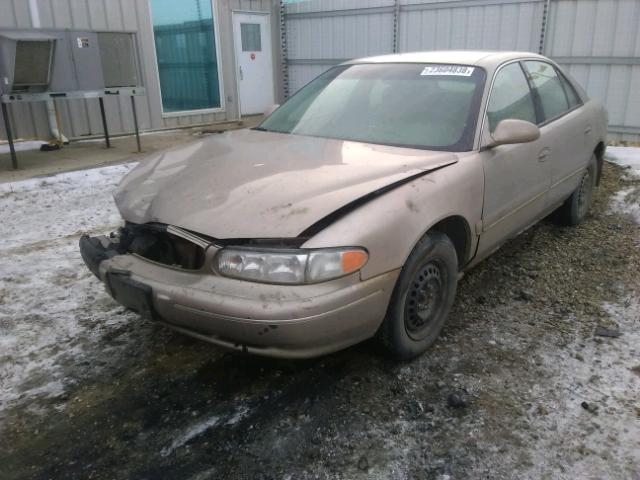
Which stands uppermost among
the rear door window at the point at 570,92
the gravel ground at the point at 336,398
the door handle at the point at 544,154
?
the rear door window at the point at 570,92

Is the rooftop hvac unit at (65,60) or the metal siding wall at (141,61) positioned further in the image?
the metal siding wall at (141,61)

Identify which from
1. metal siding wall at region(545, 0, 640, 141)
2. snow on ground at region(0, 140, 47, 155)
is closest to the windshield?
snow on ground at region(0, 140, 47, 155)

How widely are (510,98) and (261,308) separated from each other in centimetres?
243

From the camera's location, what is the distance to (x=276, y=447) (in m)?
2.41

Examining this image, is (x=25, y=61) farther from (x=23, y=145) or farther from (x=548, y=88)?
(x=548, y=88)

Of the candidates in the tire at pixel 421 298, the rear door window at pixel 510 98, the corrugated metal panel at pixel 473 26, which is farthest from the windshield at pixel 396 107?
the corrugated metal panel at pixel 473 26

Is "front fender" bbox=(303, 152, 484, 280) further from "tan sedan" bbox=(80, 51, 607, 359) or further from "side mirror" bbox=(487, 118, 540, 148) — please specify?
"side mirror" bbox=(487, 118, 540, 148)

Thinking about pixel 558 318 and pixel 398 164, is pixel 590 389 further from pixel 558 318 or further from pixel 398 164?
pixel 398 164

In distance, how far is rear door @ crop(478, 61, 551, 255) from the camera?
3324 mm

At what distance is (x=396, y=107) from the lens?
3.51 meters

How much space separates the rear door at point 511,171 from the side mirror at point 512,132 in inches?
3.9

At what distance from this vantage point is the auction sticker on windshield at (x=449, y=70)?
3535 mm

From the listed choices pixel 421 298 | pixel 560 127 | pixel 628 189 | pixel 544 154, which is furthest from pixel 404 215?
pixel 628 189

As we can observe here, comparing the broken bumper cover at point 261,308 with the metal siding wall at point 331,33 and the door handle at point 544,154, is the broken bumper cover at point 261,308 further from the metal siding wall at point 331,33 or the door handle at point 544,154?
the metal siding wall at point 331,33
